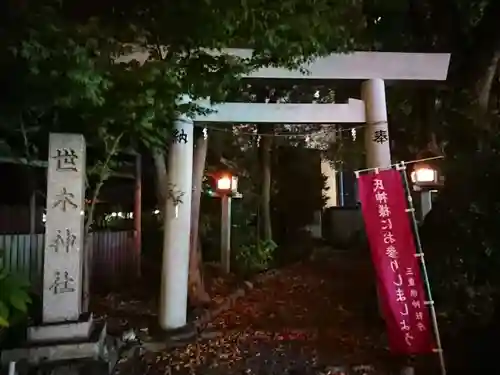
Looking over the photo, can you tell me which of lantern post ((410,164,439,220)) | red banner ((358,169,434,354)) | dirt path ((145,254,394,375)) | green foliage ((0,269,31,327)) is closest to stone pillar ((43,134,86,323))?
green foliage ((0,269,31,327))

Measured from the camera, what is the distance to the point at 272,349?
20.7 ft

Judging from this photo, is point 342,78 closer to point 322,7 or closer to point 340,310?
point 322,7

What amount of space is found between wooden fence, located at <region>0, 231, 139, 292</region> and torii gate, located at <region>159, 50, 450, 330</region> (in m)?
3.55

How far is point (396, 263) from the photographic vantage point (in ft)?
17.6

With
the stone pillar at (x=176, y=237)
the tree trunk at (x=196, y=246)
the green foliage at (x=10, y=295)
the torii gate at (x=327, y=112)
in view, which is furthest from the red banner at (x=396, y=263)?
the tree trunk at (x=196, y=246)

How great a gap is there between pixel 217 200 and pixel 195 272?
5672mm

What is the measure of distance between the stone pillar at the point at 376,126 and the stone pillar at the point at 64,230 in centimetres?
393

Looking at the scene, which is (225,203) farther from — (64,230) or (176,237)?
(64,230)

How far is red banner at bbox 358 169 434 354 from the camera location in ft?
17.3

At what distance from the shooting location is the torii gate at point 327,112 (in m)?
6.77

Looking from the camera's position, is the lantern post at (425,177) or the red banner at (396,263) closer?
the red banner at (396,263)

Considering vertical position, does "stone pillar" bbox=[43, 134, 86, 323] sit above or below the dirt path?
above

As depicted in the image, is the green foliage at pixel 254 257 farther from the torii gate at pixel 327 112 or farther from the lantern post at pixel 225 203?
the torii gate at pixel 327 112

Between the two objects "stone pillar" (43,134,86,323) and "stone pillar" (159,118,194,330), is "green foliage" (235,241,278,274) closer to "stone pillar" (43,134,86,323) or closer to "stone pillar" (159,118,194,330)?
"stone pillar" (159,118,194,330)
